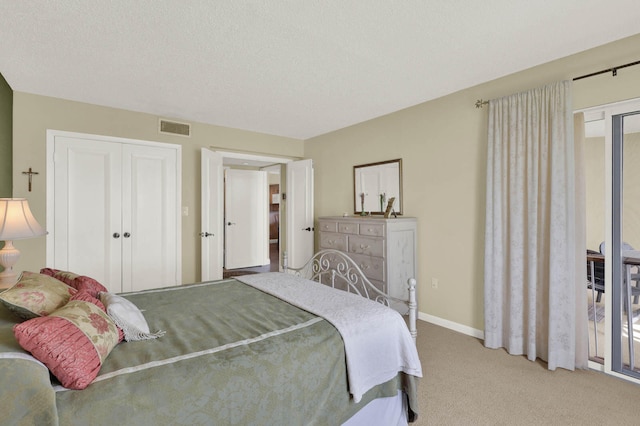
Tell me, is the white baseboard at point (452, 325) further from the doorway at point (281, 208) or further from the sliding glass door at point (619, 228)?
the doorway at point (281, 208)

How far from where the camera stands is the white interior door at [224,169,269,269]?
22.2 feet

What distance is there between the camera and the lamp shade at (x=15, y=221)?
230 centimetres

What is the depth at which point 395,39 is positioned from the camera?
7.53ft

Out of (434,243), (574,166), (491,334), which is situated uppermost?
(574,166)

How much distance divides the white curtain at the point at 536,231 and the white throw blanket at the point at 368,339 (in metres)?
1.54

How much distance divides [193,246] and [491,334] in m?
3.74

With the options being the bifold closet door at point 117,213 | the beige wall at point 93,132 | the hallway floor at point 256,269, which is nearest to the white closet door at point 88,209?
the bifold closet door at point 117,213

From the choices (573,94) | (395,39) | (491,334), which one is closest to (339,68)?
(395,39)

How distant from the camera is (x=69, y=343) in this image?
1117 millimetres

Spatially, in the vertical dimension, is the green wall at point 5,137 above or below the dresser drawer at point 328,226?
above

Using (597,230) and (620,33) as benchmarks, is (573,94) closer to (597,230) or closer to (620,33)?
(620,33)

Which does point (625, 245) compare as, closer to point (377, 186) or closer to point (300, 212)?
point (377, 186)

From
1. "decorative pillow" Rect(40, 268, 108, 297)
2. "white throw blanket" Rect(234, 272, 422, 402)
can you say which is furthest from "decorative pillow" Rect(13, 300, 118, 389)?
"white throw blanket" Rect(234, 272, 422, 402)

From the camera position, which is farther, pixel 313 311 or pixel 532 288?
pixel 532 288
